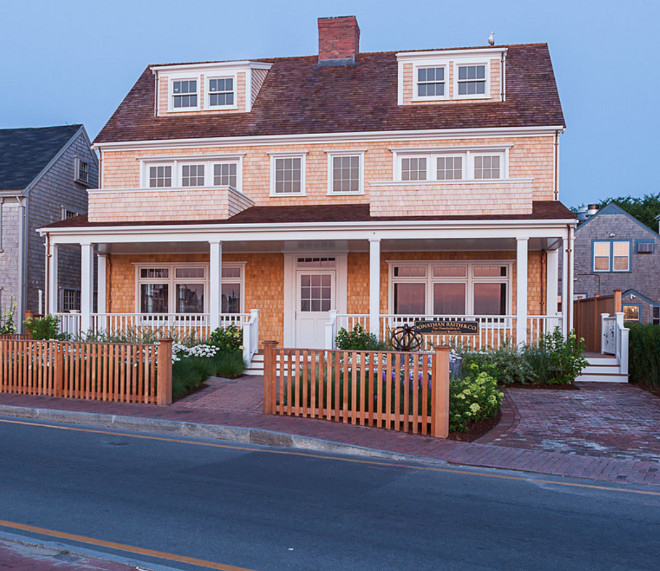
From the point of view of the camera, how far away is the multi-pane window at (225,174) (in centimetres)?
2081

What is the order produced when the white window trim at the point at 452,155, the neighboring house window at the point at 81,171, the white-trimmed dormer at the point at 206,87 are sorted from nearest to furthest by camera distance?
the white window trim at the point at 452,155 → the white-trimmed dormer at the point at 206,87 → the neighboring house window at the point at 81,171

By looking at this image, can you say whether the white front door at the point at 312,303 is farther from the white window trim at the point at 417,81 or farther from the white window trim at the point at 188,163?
the white window trim at the point at 417,81

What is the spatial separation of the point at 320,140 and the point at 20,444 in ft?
43.9

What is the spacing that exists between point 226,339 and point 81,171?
1464cm

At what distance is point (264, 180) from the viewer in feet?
67.6

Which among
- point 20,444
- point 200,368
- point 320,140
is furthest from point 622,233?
point 20,444

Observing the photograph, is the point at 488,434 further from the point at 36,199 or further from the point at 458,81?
the point at 36,199


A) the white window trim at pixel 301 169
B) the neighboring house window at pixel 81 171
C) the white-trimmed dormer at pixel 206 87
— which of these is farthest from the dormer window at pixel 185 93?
the neighboring house window at pixel 81 171

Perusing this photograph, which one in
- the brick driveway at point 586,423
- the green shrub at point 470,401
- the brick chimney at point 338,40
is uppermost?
the brick chimney at point 338,40

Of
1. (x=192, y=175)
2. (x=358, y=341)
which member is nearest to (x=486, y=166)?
(x=358, y=341)

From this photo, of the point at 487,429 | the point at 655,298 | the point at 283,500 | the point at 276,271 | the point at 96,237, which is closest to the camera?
the point at 283,500

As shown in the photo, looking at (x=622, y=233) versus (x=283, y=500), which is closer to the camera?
(x=283, y=500)

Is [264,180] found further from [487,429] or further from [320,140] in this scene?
[487,429]

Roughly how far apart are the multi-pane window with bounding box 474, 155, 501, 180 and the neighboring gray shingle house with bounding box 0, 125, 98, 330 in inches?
595
